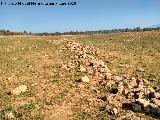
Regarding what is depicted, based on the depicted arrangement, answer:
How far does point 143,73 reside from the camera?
96.4ft

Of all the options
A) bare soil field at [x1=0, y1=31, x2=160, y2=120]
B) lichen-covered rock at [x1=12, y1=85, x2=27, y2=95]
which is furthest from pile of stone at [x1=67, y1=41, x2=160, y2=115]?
lichen-covered rock at [x1=12, y1=85, x2=27, y2=95]

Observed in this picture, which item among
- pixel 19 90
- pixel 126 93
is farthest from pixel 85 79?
pixel 19 90

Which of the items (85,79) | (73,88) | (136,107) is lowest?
(136,107)

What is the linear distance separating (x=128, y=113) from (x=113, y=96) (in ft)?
7.56

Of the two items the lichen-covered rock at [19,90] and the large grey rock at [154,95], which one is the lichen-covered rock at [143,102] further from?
the lichen-covered rock at [19,90]

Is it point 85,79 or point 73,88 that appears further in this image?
point 85,79

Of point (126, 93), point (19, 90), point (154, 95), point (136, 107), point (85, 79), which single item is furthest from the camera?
point (85, 79)

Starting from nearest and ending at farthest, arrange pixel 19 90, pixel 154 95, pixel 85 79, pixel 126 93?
pixel 154 95
pixel 126 93
pixel 19 90
pixel 85 79

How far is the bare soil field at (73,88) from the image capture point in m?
18.6

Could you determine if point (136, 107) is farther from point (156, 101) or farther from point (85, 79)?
point (85, 79)

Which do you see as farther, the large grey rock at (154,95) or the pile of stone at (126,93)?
the large grey rock at (154,95)

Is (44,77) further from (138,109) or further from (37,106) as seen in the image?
(138,109)

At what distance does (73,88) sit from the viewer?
22156 millimetres

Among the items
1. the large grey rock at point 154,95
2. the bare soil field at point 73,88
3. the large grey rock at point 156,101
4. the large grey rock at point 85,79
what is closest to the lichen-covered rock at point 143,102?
the bare soil field at point 73,88
